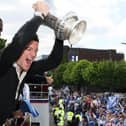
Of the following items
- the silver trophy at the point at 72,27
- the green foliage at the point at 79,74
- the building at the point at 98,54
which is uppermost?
the silver trophy at the point at 72,27

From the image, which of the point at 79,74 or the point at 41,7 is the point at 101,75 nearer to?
the point at 79,74

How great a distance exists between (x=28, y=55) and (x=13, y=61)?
0.44 ft

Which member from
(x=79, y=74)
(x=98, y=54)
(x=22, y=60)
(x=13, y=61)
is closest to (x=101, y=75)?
(x=79, y=74)

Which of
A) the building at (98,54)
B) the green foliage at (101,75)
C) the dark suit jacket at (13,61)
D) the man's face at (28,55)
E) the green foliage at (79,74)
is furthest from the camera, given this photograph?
the building at (98,54)

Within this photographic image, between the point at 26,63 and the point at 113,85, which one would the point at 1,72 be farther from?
the point at 113,85

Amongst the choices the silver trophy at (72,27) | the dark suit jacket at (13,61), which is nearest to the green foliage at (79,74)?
the dark suit jacket at (13,61)

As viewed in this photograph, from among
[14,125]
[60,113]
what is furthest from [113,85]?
[14,125]

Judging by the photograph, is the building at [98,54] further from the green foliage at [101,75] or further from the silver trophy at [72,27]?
the silver trophy at [72,27]

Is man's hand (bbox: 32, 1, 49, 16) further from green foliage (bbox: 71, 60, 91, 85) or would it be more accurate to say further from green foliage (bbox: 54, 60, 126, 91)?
green foliage (bbox: 71, 60, 91, 85)

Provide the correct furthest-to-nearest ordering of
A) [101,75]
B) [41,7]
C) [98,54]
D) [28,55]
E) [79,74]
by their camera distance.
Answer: [98,54]
[79,74]
[101,75]
[28,55]
[41,7]

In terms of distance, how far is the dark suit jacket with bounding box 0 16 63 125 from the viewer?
11.7 feet

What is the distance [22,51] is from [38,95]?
11793 millimetres

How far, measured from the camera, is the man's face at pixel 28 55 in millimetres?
3697

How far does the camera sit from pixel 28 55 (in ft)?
12.2
